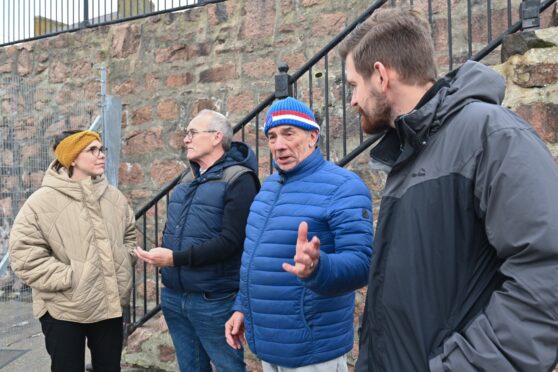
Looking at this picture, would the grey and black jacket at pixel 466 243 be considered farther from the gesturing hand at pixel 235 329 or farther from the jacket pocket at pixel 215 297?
the jacket pocket at pixel 215 297

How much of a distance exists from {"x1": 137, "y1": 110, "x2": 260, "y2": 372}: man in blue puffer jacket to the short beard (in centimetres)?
Result: 130

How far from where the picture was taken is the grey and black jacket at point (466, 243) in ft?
3.46

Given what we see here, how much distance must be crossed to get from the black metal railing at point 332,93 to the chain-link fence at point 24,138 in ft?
5.01

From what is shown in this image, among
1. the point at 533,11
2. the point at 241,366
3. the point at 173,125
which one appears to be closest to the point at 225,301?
the point at 241,366

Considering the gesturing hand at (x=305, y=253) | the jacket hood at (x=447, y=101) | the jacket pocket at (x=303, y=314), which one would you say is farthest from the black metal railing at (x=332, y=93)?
the jacket hood at (x=447, y=101)

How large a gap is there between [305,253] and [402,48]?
0.63 meters

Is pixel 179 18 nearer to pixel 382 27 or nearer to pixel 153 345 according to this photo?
pixel 153 345

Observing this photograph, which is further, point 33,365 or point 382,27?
point 33,365

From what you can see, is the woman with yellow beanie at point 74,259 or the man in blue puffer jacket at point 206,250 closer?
the man in blue puffer jacket at point 206,250

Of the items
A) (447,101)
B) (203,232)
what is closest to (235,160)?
(203,232)

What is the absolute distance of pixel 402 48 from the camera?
53.7 inches

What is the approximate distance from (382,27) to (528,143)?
1.63 feet

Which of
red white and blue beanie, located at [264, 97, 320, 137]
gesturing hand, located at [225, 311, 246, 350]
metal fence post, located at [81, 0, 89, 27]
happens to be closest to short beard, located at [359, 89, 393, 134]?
red white and blue beanie, located at [264, 97, 320, 137]

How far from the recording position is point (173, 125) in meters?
5.38
